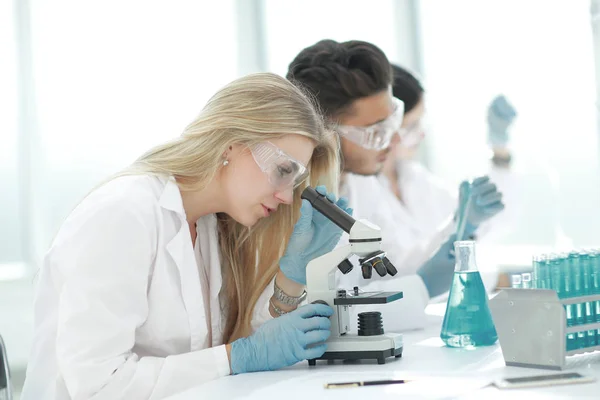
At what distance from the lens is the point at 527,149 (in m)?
4.52

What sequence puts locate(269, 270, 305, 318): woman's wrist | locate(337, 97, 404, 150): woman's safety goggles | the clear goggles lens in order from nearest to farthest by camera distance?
locate(269, 270, 305, 318): woman's wrist, locate(337, 97, 404, 150): woman's safety goggles, the clear goggles lens

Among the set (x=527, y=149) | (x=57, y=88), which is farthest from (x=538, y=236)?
(x=57, y=88)

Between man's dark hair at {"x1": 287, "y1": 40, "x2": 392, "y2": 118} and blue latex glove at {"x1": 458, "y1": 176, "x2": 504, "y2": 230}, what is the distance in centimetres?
50

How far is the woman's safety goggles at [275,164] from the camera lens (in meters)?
2.11

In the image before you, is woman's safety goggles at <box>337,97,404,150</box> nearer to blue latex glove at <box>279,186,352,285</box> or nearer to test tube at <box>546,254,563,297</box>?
blue latex glove at <box>279,186,352,285</box>

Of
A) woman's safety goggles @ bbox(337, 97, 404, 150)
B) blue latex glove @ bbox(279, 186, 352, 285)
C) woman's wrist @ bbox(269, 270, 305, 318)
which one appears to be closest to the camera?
blue latex glove @ bbox(279, 186, 352, 285)

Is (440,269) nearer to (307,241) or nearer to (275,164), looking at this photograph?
(307,241)

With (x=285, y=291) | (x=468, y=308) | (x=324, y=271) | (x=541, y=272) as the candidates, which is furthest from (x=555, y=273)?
(x=285, y=291)

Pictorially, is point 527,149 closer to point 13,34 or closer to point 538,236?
point 538,236

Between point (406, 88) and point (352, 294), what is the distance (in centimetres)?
196

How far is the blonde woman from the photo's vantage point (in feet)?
5.99

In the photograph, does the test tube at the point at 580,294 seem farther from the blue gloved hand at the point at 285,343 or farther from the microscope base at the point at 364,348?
the blue gloved hand at the point at 285,343

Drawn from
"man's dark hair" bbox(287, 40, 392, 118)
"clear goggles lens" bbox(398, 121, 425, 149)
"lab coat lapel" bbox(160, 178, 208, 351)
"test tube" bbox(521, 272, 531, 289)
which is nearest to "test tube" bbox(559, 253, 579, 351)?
"test tube" bbox(521, 272, 531, 289)

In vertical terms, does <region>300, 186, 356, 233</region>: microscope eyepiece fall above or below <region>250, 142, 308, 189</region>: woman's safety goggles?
below
